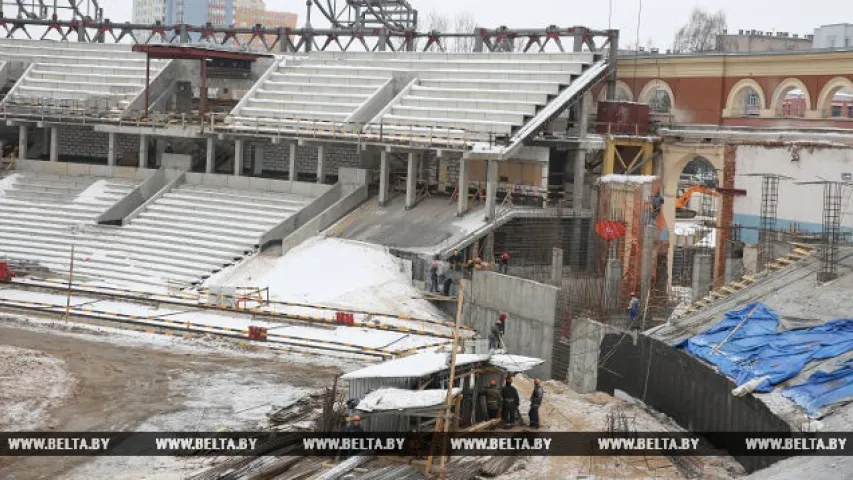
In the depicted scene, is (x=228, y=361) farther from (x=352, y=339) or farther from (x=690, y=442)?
(x=690, y=442)

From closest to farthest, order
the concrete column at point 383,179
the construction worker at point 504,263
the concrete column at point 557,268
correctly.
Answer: the concrete column at point 557,268 → the construction worker at point 504,263 → the concrete column at point 383,179

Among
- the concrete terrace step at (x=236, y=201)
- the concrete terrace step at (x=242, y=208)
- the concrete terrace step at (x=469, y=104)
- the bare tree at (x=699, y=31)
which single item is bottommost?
the concrete terrace step at (x=242, y=208)

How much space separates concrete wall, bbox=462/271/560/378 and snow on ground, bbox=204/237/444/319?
4.33ft

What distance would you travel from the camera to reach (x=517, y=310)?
32.4 meters

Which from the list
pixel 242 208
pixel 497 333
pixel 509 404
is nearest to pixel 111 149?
pixel 242 208

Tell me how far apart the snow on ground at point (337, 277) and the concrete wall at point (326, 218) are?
0.37m

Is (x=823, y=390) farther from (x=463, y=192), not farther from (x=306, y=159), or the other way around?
(x=306, y=159)

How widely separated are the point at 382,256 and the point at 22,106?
21.6m

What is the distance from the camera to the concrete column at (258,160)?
5075 cm

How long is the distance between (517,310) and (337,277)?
7027mm

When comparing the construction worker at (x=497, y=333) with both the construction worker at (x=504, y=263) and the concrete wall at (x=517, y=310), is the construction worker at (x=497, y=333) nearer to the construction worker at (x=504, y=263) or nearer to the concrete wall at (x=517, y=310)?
the concrete wall at (x=517, y=310)

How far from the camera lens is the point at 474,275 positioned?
114ft

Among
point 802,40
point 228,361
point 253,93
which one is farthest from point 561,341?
point 802,40

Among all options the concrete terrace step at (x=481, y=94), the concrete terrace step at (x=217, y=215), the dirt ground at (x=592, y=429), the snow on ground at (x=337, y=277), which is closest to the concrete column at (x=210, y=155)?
the concrete terrace step at (x=217, y=215)
